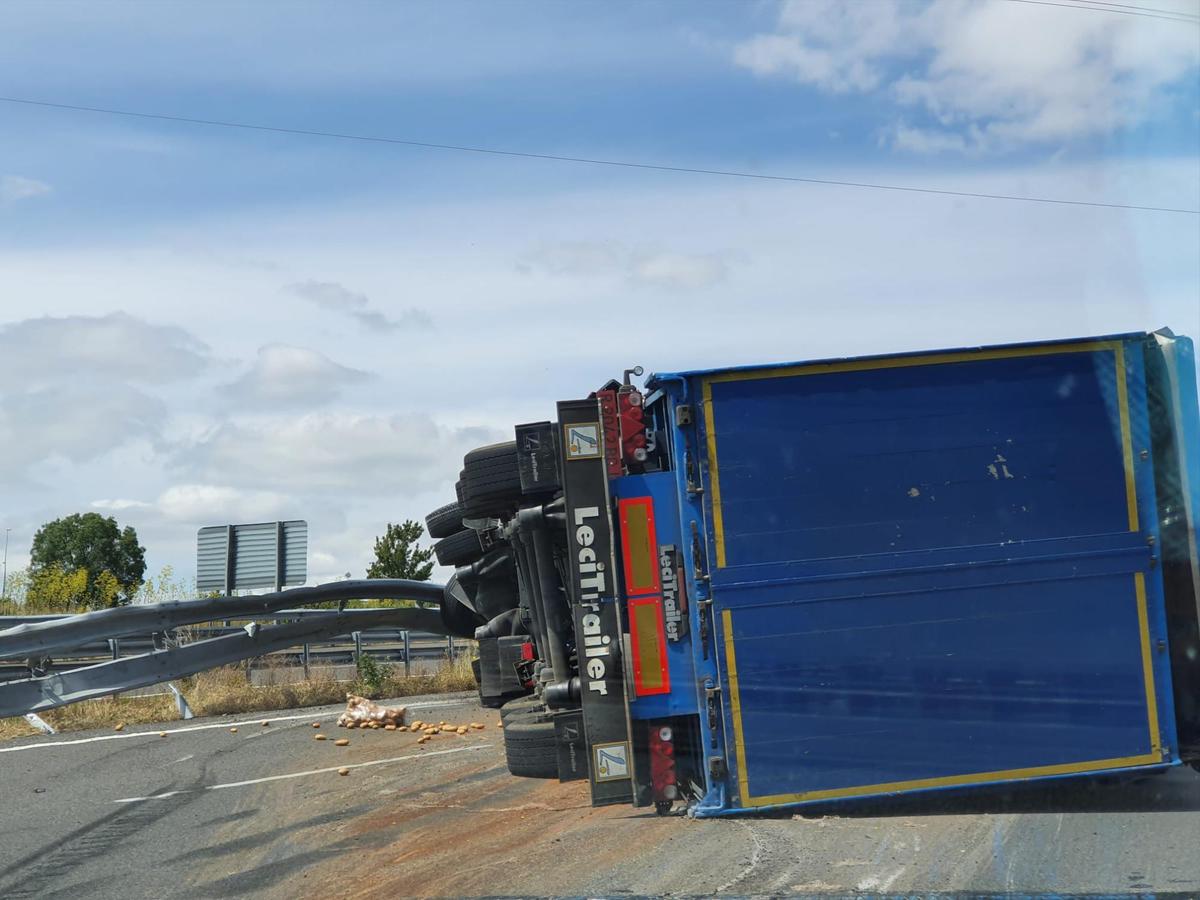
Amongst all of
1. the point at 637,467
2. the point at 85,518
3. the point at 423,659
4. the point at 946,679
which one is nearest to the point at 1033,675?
the point at 946,679

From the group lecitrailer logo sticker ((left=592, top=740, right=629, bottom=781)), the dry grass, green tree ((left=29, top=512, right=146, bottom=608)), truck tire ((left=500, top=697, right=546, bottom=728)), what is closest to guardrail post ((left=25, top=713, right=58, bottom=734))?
the dry grass

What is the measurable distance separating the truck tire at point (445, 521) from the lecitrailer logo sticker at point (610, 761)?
381 centimetres

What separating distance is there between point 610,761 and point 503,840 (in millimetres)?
757

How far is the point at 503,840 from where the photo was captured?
6914 millimetres

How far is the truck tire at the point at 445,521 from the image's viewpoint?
10703mm

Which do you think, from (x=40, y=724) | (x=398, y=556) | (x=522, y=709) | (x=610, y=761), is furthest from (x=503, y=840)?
(x=398, y=556)

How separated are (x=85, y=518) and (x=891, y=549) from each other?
78.1 m

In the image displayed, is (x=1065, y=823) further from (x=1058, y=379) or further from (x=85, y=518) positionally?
(x=85, y=518)

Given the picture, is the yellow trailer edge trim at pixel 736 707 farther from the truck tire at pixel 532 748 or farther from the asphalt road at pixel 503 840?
the truck tire at pixel 532 748

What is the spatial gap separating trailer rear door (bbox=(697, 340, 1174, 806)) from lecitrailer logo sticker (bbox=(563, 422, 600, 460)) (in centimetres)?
74

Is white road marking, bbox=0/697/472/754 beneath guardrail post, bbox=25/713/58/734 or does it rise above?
beneath

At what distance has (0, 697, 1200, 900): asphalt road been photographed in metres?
5.73

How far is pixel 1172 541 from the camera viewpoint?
23.0 feet

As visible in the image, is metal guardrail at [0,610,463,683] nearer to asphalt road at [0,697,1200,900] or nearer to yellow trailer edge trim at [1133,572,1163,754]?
asphalt road at [0,697,1200,900]
